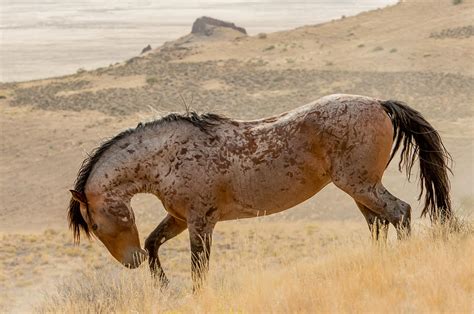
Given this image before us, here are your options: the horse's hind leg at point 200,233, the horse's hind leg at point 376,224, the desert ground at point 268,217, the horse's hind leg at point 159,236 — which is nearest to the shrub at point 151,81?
the desert ground at point 268,217

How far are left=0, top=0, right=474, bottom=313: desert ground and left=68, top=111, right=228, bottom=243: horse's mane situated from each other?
24 cm

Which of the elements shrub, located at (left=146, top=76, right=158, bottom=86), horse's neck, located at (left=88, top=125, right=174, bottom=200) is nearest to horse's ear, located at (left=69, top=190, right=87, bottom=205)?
horse's neck, located at (left=88, top=125, right=174, bottom=200)

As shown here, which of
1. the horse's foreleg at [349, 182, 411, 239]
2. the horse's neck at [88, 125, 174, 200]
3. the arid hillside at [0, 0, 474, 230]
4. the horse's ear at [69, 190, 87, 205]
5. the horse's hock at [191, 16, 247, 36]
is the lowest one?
the arid hillside at [0, 0, 474, 230]

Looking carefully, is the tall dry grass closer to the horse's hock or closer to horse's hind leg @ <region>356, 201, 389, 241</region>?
horse's hind leg @ <region>356, 201, 389, 241</region>

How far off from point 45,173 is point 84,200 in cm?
2222

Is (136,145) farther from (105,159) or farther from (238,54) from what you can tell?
(238,54)

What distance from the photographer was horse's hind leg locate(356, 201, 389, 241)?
25.4 ft

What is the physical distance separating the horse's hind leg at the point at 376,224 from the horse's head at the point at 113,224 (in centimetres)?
231

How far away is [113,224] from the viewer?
7840 millimetres

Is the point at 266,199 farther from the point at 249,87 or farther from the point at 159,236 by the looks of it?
the point at 249,87

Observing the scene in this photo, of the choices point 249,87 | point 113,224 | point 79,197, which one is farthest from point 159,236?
point 249,87

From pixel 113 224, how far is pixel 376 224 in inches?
110

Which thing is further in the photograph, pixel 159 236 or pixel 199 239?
pixel 159 236

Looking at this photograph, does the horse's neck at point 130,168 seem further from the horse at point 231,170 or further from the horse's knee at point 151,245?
the horse's knee at point 151,245
